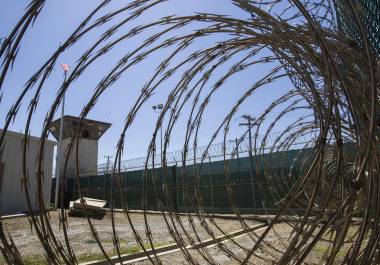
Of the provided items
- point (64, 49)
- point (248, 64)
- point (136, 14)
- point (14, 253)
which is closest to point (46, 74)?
point (64, 49)

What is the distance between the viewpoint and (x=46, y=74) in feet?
7.52

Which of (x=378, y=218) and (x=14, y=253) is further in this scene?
(x=14, y=253)

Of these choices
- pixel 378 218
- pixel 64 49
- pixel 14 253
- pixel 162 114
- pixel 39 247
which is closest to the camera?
pixel 378 218

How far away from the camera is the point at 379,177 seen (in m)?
1.83

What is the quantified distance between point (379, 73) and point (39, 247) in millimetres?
Result: 7795

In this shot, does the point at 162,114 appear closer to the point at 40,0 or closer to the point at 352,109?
the point at 40,0

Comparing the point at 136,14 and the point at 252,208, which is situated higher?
the point at 136,14

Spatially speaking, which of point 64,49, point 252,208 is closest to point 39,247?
point 64,49

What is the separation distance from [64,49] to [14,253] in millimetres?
1197

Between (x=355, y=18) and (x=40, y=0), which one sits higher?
(x=40, y=0)

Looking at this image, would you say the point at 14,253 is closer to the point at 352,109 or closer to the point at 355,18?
the point at 352,109

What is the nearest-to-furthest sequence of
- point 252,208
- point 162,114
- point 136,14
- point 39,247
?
point 136,14, point 162,114, point 39,247, point 252,208

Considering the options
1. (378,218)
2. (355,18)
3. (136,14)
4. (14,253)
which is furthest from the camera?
(136,14)

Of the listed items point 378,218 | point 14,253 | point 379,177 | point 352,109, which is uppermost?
point 352,109
